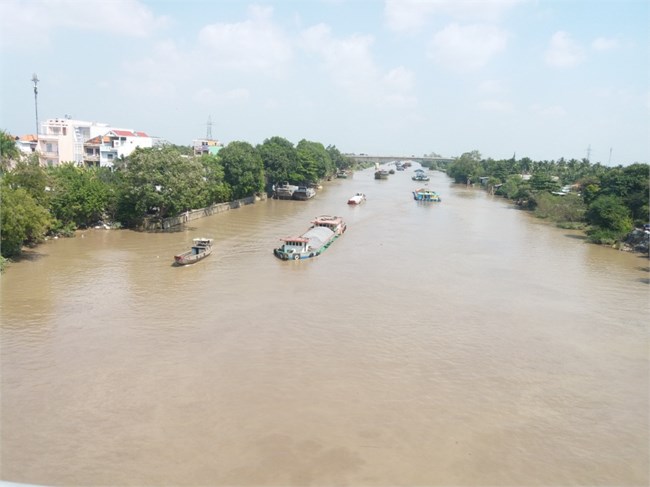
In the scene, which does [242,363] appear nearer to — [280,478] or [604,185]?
[280,478]

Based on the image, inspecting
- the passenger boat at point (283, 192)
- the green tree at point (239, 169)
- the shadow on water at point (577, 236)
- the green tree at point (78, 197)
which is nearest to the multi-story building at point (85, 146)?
the green tree at point (239, 169)

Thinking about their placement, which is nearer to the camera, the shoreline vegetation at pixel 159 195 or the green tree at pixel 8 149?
the shoreline vegetation at pixel 159 195

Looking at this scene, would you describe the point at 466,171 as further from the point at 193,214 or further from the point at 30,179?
the point at 30,179

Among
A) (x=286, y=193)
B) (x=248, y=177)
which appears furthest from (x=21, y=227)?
(x=286, y=193)

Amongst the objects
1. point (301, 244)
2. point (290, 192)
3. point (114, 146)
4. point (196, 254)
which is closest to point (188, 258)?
point (196, 254)

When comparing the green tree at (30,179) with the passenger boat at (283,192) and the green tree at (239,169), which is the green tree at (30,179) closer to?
the green tree at (239,169)

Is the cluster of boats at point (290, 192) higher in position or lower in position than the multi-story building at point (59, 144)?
lower

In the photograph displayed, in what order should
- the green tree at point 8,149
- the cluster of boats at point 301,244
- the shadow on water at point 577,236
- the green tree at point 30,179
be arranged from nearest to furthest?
the green tree at point 30,179
the cluster of boats at point 301,244
the green tree at point 8,149
the shadow on water at point 577,236
